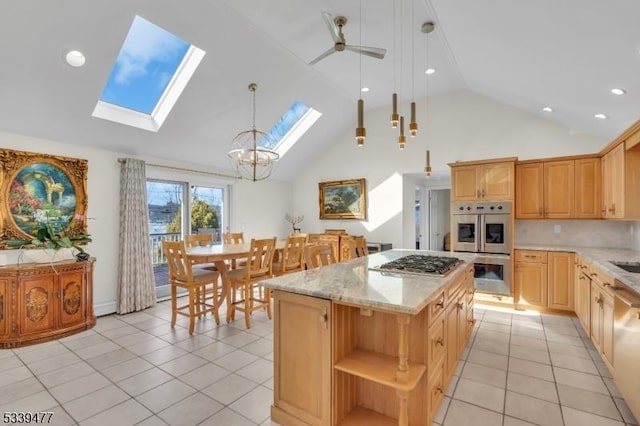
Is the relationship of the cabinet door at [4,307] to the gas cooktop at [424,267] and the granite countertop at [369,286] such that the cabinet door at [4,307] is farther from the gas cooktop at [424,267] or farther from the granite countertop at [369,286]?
the gas cooktop at [424,267]

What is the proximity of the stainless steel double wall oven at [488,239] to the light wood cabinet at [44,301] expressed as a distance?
17.6ft

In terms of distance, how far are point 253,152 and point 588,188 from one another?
15.8 ft

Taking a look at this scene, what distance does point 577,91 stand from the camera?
10.8ft

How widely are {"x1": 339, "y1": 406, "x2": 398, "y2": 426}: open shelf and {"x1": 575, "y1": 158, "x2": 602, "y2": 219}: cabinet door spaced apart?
13.9ft

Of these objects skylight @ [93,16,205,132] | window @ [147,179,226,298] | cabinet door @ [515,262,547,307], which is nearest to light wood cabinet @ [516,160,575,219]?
cabinet door @ [515,262,547,307]

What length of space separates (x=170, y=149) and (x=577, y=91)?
558 centimetres

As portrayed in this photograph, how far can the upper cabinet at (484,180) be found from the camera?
181 inches

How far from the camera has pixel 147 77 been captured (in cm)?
417

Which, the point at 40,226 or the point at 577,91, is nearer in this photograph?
the point at 577,91

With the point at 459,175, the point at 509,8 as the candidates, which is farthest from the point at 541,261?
the point at 509,8

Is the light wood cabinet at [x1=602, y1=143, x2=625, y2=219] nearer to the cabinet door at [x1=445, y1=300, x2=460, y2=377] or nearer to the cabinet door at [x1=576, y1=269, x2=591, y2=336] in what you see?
the cabinet door at [x1=576, y1=269, x2=591, y2=336]

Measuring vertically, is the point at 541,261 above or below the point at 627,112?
below

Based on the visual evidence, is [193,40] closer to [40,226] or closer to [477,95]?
[40,226]

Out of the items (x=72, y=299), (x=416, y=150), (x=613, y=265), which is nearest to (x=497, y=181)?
(x=416, y=150)
